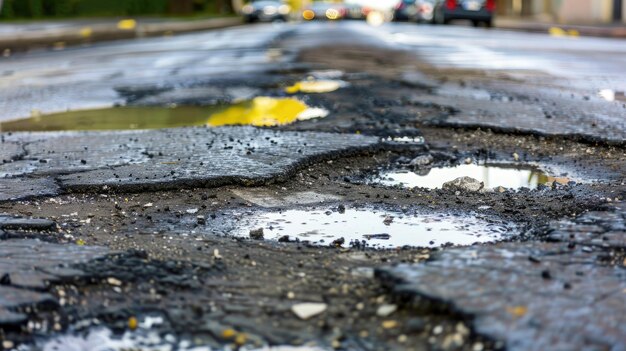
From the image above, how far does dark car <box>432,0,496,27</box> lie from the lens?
28.1 metres

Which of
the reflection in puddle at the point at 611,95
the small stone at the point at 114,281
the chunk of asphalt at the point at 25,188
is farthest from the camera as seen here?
the reflection in puddle at the point at 611,95

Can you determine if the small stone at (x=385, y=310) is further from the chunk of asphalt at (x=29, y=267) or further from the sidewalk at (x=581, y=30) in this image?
the sidewalk at (x=581, y=30)

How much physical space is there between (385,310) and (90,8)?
41.6 m

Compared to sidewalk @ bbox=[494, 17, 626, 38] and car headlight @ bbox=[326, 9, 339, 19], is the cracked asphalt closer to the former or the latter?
sidewalk @ bbox=[494, 17, 626, 38]

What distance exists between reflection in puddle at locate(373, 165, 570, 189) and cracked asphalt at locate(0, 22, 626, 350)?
97mm

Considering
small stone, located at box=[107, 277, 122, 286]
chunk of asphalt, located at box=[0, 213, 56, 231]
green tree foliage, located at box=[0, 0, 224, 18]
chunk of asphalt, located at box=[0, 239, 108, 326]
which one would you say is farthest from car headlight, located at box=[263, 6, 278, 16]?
small stone, located at box=[107, 277, 122, 286]

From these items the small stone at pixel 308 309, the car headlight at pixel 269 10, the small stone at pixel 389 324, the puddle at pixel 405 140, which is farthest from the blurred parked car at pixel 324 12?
the small stone at pixel 389 324

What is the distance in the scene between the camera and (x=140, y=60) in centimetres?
1359

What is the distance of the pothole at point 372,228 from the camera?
130 inches

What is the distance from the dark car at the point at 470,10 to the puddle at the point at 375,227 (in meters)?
25.4

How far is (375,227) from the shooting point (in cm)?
353

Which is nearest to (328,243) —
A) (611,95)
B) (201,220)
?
(201,220)

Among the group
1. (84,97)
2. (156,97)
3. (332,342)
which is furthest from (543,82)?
(332,342)

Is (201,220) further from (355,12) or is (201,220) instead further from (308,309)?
(355,12)
